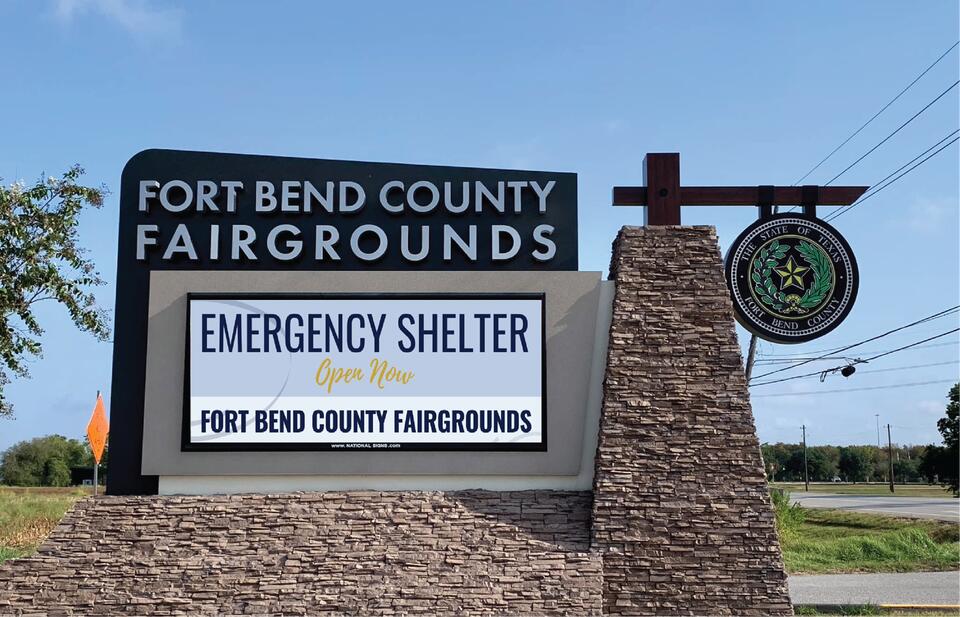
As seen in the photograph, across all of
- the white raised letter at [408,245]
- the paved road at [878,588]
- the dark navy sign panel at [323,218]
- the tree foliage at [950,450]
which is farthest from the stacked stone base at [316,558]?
the tree foliage at [950,450]

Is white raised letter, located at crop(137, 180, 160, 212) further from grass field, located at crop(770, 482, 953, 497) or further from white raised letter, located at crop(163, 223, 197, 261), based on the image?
grass field, located at crop(770, 482, 953, 497)

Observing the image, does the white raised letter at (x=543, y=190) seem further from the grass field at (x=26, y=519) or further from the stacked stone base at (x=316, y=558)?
the grass field at (x=26, y=519)

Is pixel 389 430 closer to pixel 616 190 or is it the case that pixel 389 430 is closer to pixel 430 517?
pixel 430 517

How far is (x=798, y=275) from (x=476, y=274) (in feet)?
17.1

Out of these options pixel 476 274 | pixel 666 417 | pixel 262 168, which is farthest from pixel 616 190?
pixel 262 168

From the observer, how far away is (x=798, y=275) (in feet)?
46.6

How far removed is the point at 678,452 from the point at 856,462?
343 ft

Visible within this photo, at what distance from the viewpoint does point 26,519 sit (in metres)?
26.5

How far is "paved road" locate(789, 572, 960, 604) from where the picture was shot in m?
16.0

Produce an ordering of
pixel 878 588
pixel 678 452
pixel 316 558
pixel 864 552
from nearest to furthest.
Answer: pixel 316 558, pixel 678 452, pixel 878 588, pixel 864 552

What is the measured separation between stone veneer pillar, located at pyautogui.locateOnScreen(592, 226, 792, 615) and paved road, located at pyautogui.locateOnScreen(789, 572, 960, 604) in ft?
14.3

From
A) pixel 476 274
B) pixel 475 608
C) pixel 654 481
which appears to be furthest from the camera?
pixel 476 274

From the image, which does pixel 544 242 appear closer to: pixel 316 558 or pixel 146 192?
pixel 316 558

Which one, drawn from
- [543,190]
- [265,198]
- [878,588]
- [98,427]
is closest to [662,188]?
[543,190]
